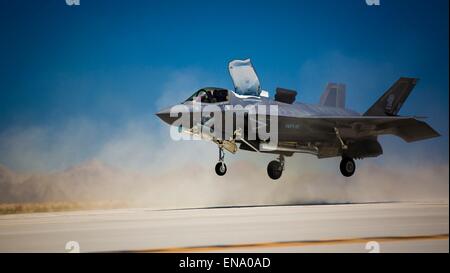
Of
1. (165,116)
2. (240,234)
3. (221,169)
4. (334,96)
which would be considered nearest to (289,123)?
(221,169)

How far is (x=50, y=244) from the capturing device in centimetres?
1030

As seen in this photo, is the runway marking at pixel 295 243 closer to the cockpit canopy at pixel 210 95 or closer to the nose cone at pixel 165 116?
the nose cone at pixel 165 116

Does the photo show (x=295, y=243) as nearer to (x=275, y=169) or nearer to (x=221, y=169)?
(x=221, y=169)

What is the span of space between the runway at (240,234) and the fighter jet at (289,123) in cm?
592

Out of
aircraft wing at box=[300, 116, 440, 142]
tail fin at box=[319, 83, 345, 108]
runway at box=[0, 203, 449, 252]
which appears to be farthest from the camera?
tail fin at box=[319, 83, 345, 108]

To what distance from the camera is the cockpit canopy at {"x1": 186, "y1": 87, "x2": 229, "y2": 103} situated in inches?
797

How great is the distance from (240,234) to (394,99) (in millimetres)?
15024

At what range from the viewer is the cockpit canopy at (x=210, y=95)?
66.4 ft

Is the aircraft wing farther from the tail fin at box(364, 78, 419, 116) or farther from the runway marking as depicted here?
the runway marking

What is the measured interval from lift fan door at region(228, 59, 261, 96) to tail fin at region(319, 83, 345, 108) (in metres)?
5.82

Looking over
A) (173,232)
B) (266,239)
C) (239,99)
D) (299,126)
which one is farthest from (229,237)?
(299,126)

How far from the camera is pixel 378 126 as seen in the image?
2320 centimetres

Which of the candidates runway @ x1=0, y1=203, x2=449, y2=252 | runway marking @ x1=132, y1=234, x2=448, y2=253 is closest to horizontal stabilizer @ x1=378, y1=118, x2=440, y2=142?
runway @ x1=0, y1=203, x2=449, y2=252
